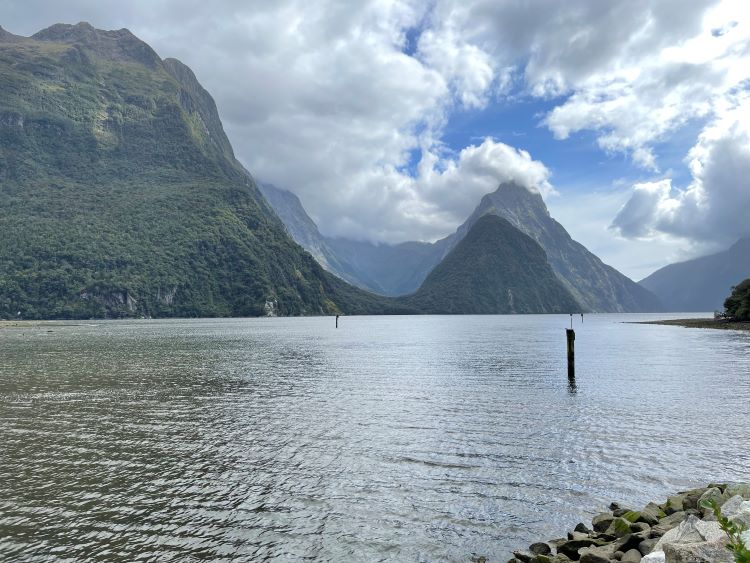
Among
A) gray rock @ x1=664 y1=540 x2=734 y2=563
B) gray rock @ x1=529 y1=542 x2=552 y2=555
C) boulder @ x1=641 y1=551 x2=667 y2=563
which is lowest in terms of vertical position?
gray rock @ x1=529 y1=542 x2=552 y2=555

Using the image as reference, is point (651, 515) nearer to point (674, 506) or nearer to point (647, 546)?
point (674, 506)

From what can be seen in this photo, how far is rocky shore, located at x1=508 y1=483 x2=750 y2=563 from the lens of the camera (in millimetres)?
9922

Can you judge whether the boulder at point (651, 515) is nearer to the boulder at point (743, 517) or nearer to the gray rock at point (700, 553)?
the boulder at point (743, 517)

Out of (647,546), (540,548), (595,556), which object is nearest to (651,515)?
(647,546)

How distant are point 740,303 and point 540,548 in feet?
577

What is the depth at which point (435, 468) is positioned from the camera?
69.2ft

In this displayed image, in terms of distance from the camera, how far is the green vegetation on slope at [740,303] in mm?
148475

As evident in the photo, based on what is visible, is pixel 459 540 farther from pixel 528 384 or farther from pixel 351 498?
pixel 528 384

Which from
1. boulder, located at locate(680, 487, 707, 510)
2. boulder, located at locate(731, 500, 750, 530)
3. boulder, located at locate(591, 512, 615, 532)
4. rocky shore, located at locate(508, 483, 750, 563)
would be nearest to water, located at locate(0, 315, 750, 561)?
boulder, located at locate(591, 512, 615, 532)

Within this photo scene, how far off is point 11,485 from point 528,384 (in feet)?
130

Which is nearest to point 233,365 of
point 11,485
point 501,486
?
point 11,485

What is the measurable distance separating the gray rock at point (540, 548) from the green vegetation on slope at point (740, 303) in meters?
171

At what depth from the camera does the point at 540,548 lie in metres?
14.1

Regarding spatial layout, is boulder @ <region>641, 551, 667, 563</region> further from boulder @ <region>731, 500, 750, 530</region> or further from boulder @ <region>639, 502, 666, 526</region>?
boulder @ <region>639, 502, 666, 526</region>
